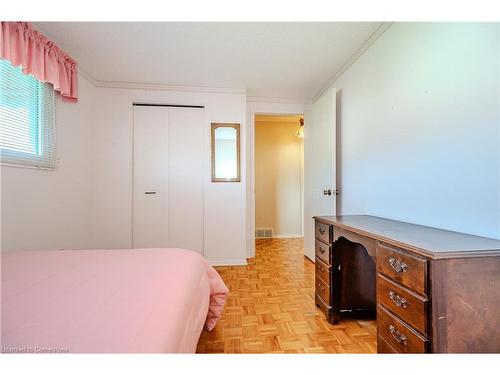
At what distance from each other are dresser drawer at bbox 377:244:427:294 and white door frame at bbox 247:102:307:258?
7.49 ft

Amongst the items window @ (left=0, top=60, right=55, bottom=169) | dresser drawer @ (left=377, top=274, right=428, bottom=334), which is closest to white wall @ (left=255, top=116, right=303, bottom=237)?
window @ (left=0, top=60, right=55, bottom=169)

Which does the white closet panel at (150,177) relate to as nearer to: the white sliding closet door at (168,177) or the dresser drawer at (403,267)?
the white sliding closet door at (168,177)

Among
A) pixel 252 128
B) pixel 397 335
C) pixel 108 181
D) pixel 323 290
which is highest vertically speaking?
pixel 252 128

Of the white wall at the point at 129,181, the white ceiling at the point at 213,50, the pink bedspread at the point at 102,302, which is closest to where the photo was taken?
the pink bedspread at the point at 102,302

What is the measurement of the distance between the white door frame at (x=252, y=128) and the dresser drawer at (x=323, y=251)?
156 centimetres

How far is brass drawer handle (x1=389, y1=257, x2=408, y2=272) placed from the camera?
3.38 ft

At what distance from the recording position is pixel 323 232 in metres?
1.83

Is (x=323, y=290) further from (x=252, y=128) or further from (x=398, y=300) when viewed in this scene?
(x=252, y=128)

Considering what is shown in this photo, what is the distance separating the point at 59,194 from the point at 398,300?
283cm

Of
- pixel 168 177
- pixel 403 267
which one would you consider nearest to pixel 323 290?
pixel 403 267

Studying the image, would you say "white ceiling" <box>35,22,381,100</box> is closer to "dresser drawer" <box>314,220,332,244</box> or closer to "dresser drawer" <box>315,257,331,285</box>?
"dresser drawer" <box>314,220,332,244</box>

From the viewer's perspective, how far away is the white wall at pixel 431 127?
1.11 metres

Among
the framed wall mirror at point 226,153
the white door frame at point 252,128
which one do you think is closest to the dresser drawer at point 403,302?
the framed wall mirror at point 226,153
